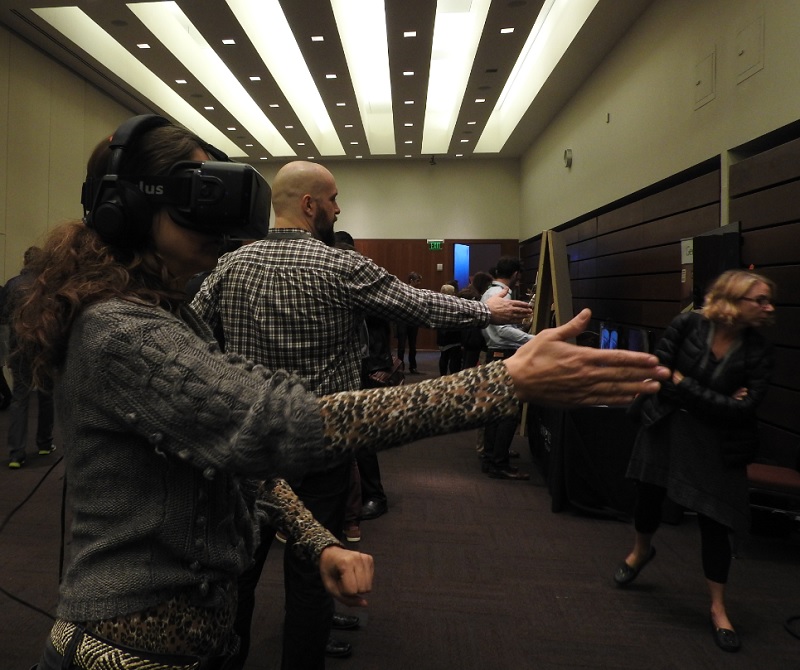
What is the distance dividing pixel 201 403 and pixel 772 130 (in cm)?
437

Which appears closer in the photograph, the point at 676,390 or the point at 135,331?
the point at 135,331

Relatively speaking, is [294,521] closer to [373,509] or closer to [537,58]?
[373,509]

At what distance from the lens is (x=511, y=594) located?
2736 millimetres

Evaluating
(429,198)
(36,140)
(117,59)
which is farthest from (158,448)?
(429,198)

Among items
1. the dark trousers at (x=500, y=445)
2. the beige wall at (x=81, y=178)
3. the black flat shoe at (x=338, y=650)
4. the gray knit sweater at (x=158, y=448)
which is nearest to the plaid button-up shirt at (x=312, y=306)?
the gray knit sweater at (x=158, y=448)

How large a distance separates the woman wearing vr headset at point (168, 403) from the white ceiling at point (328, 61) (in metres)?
5.93

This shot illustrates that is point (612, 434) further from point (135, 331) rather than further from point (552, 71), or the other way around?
point (552, 71)

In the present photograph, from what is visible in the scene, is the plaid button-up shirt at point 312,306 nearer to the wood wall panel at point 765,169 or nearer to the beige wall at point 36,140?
the wood wall panel at point 765,169

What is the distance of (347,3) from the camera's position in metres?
7.04

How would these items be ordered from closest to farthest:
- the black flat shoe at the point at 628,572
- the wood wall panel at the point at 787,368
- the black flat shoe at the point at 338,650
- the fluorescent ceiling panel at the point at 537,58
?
the black flat shoe at the point at 338,650 < the black flat shoe at the point at 628,572 < the wood wall panel at the point at 787,368 < the fluorescent ceiling panel at the point at 537,58

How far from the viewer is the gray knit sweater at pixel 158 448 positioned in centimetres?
65

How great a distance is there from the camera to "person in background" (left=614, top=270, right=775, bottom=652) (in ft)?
7.73

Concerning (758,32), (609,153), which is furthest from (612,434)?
(609,153)

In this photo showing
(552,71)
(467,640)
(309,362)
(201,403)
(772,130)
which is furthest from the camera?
(552,71)
